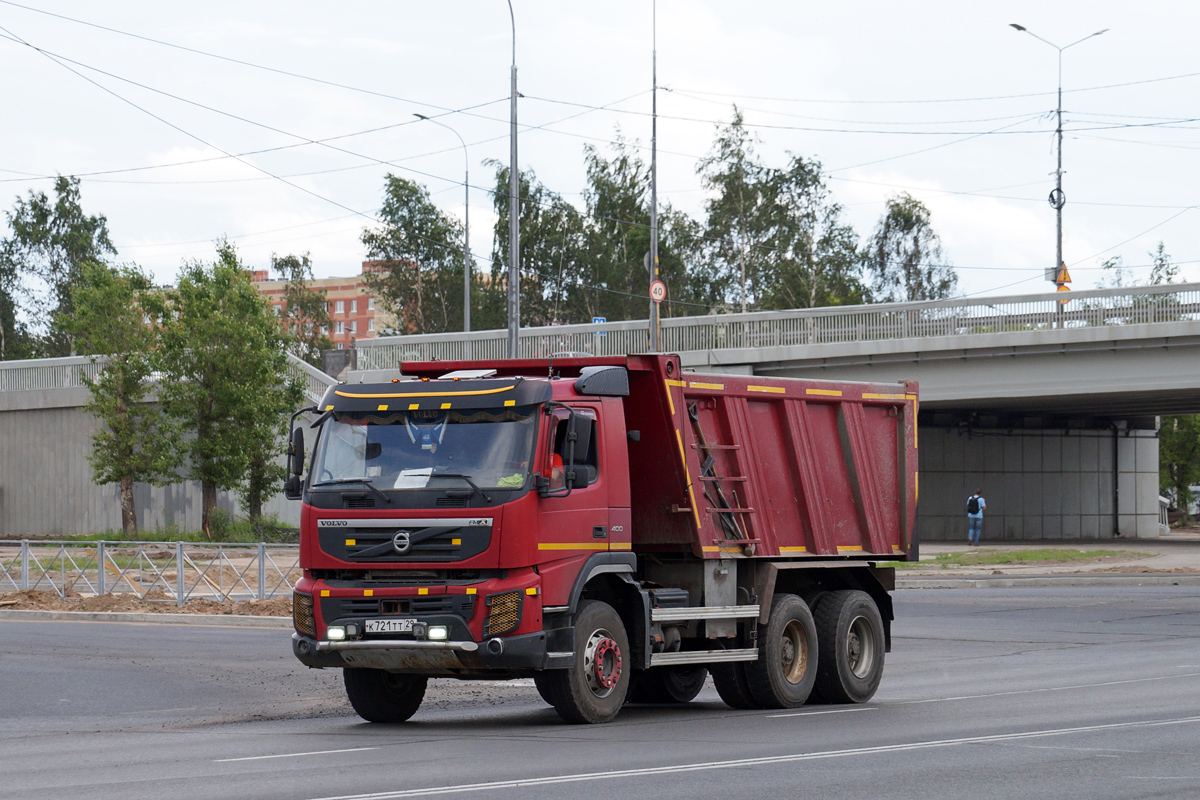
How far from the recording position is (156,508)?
4741 cm

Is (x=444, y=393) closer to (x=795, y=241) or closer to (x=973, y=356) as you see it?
(x=973, y=356)

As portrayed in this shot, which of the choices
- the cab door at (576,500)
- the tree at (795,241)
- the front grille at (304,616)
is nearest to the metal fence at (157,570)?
the front grille at (304,616)

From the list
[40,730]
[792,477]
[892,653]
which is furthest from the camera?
[892,653]

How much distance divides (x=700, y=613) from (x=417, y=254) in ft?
237

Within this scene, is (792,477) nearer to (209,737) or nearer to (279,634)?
(209,737)

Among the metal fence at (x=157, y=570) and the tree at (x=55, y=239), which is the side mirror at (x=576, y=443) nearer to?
the metal fence at (x=157, y=570)

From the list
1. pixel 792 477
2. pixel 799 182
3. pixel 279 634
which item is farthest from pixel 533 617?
pixel 799 182

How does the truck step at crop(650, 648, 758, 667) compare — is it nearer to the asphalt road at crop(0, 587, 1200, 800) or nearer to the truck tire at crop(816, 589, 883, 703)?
the asphalt road at crop(0, 587, 1200, 800)

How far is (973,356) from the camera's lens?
40000mm

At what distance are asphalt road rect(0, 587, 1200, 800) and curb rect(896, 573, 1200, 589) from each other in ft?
38.2

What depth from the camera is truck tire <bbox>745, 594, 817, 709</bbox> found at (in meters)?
12.7

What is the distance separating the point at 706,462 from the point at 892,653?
6976 millimetres

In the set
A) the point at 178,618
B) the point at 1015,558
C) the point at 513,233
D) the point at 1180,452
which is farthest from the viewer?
the point at 1180,452

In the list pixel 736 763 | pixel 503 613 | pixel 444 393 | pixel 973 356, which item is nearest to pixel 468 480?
pixel 444 393
